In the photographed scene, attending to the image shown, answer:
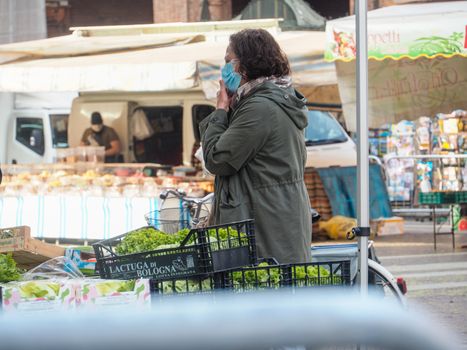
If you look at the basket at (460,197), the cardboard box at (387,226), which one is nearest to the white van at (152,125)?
the cardboard box at (387,226)

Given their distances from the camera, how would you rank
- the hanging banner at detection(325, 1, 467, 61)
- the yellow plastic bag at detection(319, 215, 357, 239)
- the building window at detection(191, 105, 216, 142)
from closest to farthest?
1. the hanging banner at detection(325, 1, 467, 61)
2. the yellow plastic bag at detection(319, 215, 357, 239)
3. the building window at detection(191, 105, 216, 142)

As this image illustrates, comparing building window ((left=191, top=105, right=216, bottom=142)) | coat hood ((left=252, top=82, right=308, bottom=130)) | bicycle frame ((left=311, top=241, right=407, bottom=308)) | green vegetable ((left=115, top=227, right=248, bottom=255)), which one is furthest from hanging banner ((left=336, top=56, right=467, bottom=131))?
green vegetable ((left=115, top=227, right=248, bottom=255))

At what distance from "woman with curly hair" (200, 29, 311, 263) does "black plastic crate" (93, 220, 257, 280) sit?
645mm

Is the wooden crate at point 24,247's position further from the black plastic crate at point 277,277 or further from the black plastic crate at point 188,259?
the black plastic crate at point 277,277

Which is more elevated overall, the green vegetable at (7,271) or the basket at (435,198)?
the green vegetable at (7,271)

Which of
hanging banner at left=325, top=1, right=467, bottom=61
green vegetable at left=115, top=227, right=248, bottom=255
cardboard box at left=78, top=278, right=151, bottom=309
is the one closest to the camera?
cardboard box at left=78, top=278, right=151, bottom=309

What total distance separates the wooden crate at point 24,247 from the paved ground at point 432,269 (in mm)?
3089

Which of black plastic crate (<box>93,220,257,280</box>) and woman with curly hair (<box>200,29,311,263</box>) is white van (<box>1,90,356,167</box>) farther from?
black plastic crate (<box>93,220,257,280</box>)

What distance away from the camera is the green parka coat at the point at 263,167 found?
4668 mm

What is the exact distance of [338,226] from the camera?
1503cm

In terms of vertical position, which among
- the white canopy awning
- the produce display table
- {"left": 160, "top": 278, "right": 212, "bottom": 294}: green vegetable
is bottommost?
the produce display table

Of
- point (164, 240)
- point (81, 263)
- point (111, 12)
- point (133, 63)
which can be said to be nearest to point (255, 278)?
point (164, 240)

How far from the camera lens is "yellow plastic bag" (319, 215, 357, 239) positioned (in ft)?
49.1

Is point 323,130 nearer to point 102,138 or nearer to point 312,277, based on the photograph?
point 102,138
